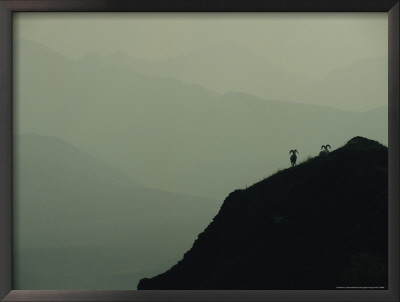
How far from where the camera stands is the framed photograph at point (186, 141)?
17.8ft

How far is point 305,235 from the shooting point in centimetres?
543

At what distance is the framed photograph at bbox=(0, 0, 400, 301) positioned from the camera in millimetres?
5438

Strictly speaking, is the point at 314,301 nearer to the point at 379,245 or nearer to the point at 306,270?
the point at 306,270

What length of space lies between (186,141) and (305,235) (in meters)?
1.51

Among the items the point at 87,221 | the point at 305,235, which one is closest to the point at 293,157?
the point at 305,235

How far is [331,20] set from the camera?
5.45 metres

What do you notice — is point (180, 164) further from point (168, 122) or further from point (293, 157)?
point (293, 157)

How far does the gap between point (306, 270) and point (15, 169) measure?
3.08 meters

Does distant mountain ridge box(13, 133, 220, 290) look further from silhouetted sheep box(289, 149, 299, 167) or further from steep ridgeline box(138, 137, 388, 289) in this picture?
silhouetted sheep box(289, 149, 299, 167)

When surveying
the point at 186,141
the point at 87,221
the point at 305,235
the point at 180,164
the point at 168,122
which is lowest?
the point at 305,235

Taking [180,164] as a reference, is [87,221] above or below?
below

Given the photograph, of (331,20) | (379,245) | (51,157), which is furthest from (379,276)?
(51,157)

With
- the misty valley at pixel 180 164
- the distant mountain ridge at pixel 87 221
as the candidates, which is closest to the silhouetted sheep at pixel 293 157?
the misty valley at pixel 180 164

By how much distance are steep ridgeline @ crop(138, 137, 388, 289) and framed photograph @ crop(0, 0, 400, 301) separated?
0.05 ft
